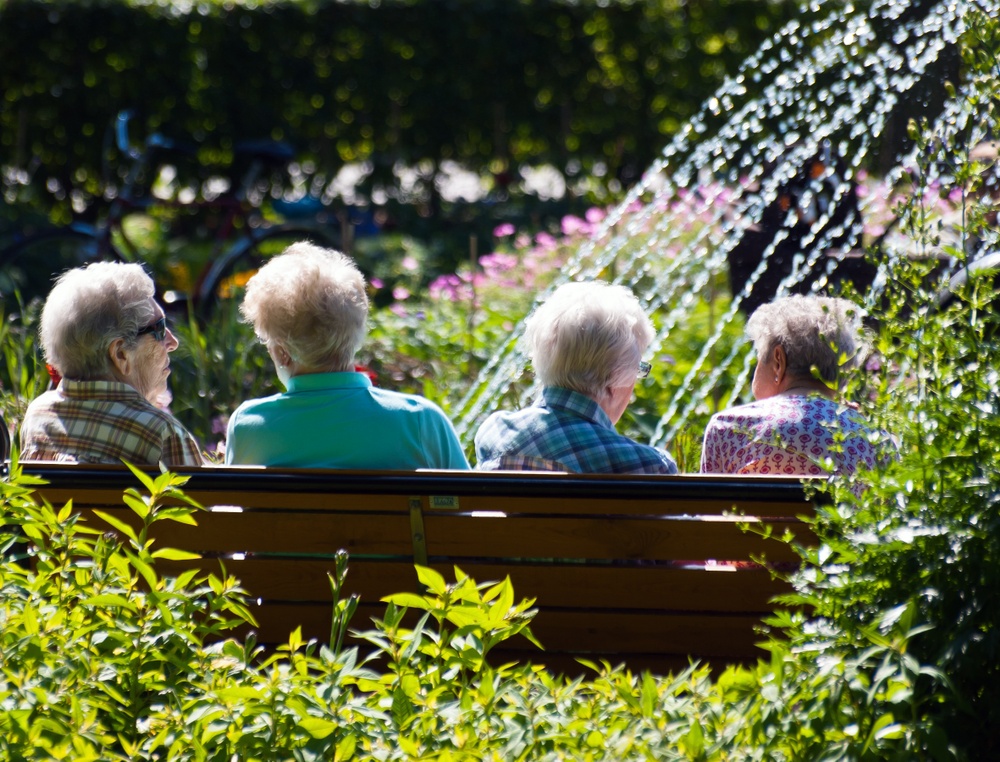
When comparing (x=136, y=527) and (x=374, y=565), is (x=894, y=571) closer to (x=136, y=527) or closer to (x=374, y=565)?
(x=374, y=565)

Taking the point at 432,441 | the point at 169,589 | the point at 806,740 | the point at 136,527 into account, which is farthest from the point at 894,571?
the point at 136,527

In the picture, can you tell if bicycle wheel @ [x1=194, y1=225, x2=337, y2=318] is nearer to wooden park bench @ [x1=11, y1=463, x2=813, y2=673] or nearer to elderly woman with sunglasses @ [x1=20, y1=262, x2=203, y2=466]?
elderly woman with sunglasses @ [x1=20, y1=262, x2=203, y2=466]

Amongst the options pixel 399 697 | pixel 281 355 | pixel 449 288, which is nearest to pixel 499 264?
pixel 449 288

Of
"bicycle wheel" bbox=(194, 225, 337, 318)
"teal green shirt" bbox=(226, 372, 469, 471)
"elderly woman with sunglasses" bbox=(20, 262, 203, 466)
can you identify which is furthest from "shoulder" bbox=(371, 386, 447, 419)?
"bicycle wheel" bbox=(194, 225, 337, 318)

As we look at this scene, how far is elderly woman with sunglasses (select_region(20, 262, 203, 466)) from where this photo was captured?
10.0 feet

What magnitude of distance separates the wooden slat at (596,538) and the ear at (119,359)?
100cm

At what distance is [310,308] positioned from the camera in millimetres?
3080

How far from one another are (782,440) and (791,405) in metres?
0.15

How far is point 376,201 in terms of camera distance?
36.9 feet

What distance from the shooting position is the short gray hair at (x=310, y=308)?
10.1ft

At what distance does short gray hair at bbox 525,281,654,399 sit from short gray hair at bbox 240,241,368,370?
1.56 ft

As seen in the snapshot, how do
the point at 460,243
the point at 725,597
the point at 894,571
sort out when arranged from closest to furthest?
the point at 894,571 < the point at 725,597 < the point at 460,243

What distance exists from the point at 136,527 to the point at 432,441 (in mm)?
694

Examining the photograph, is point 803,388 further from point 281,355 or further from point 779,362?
point 281,355
